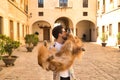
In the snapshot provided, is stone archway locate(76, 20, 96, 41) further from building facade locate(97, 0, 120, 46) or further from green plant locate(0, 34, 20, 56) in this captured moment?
green plant locate(0, 34, 20, 56)

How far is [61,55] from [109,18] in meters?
28.4

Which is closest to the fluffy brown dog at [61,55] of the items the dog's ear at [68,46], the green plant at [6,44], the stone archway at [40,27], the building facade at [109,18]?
the dog's ear at [68,46]

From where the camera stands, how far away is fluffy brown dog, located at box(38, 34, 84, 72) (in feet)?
14.8

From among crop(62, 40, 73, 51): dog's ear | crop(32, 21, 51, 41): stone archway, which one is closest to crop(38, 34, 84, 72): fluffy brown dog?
crop(62, 40, 73, 51): dog's ear

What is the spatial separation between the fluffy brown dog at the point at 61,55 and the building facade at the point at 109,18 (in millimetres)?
23901

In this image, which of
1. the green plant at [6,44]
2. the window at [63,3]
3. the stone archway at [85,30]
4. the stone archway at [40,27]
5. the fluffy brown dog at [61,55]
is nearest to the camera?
the fluffy brown dog at [61,55]

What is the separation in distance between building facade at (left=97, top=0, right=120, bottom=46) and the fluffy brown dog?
23.9 m

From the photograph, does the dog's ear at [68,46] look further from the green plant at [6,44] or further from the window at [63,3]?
the window at [63,3]

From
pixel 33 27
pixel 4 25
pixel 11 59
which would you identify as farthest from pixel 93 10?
pixel 11 59

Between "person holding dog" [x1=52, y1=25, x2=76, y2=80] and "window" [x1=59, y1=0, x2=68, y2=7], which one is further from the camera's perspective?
"window" [x1=59, y1=0, x2=68, y2=7]

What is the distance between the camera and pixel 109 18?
3225cm

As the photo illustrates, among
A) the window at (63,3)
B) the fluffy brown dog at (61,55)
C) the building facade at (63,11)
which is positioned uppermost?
the window at (63,3)

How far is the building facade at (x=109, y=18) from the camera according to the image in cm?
2870

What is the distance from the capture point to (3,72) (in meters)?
10.7
